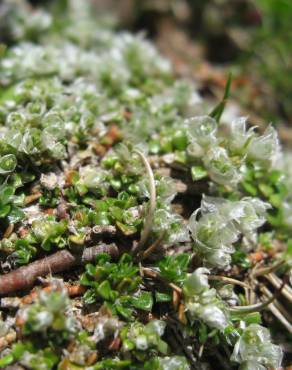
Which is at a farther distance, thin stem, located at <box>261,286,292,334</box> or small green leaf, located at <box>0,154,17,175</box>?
thin stem, located at <box>261,286,292,334</box>

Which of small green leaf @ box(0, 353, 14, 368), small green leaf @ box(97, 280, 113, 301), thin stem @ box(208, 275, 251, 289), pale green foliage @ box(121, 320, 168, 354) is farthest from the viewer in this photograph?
thin stem @ box(208, 275, 251, 289)

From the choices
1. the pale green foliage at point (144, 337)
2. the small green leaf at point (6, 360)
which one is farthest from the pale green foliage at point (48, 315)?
the pale green foliage at point (144, 337)

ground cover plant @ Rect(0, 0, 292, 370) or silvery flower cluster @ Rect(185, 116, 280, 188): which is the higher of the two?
silvery flower cluster @ Rect(185, 116, 280, 188)

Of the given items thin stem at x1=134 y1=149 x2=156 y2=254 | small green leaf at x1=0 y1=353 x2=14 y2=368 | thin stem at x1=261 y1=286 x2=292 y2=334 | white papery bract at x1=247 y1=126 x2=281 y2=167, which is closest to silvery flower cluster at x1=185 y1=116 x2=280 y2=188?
white papery bract at x1=247 y1=126 x2=281 y2=167

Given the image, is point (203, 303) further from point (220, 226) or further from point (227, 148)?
point (227, 148)

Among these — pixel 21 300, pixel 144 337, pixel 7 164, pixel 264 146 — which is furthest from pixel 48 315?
pixel 264 146

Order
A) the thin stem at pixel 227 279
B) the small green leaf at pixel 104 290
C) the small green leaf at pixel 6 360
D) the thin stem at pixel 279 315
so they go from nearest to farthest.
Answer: the small green leaf at pixel 6 360 → the small green leaf at pixel 104 290 → the thin stem at pixel 227 279 → the thin stem at pixel 279 315

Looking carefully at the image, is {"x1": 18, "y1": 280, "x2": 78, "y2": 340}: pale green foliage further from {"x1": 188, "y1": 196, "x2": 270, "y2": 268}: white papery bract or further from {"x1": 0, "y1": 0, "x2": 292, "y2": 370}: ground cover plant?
{"x1": 188, "y1": 196, "x2": 270, "y2": 268}: white papery bract

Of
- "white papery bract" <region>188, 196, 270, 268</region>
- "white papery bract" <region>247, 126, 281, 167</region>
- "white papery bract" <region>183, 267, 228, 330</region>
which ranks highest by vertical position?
"white papery bract" <region>247, 126, 281, 167</region>

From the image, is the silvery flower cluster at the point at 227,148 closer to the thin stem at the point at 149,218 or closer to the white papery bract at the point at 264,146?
the white papery bract at the point at 264,146

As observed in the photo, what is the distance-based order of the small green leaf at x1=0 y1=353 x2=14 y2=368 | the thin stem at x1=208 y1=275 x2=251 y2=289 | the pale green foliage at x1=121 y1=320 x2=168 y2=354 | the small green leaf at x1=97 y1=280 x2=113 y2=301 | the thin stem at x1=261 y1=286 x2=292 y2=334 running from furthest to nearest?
the thin stem at x1=261 y1=286 x2=292 y2=334 < the thin stem at x1=208 y1=275 x2=251 y2=289 < the small green leaf at x1=97 y1=280 x2=113 y2=301 < the pale green foliage at x1=121 y1=320 x2=168 y2=354 < the small green leaf at x1=0 y1=353 x2=14 y2=368
